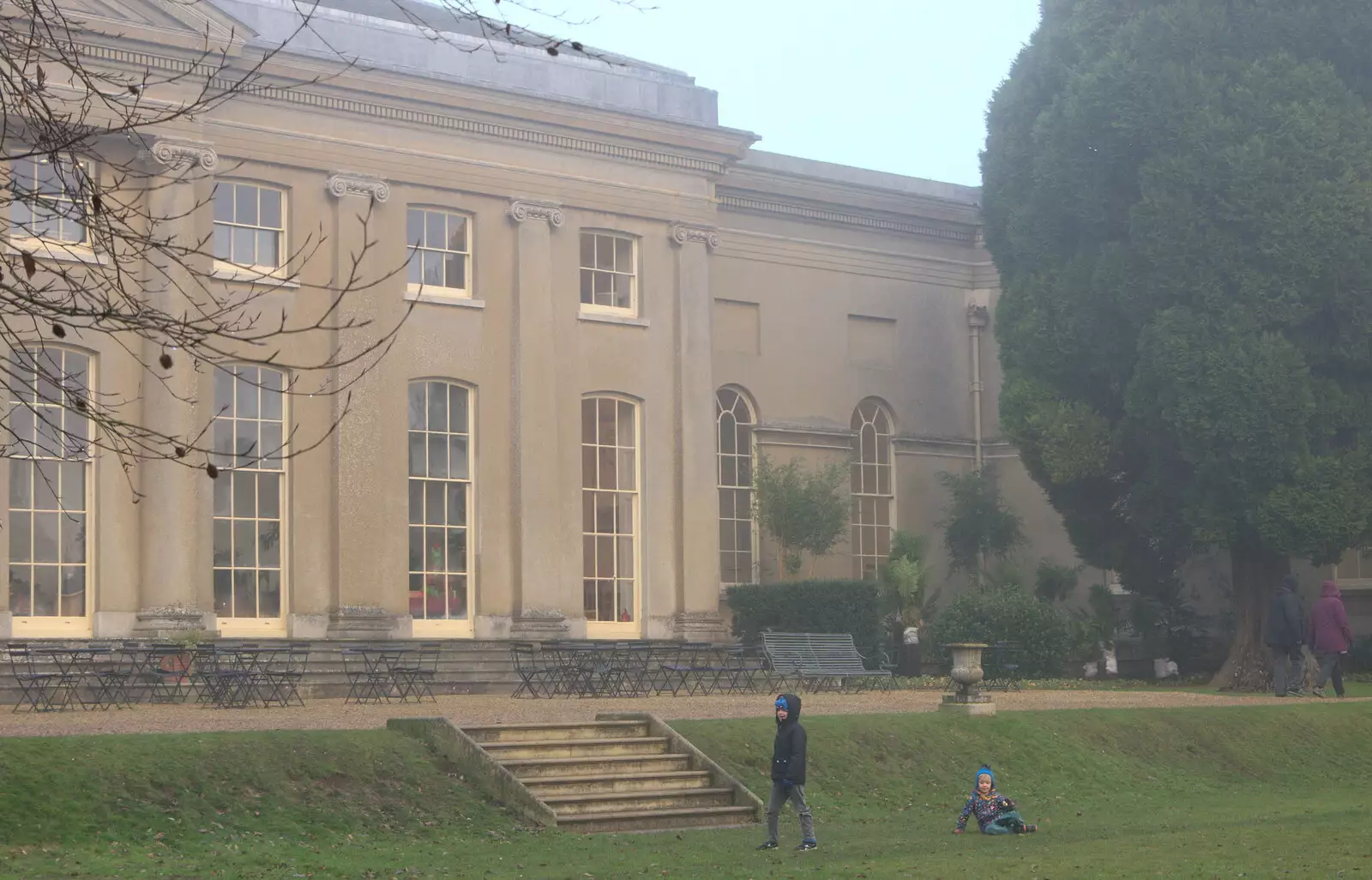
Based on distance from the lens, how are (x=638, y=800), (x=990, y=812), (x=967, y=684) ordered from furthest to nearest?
(x=967, y=684), (x=638, y=800), (x=990, y=812)

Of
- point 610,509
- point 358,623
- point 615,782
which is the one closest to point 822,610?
point 610,509

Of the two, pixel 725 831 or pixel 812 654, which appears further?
pixel 812 654

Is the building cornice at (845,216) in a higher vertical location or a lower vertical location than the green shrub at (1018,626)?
higher

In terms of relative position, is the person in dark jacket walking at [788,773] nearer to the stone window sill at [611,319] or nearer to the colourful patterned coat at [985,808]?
the colourful patterned coat at [985,808]

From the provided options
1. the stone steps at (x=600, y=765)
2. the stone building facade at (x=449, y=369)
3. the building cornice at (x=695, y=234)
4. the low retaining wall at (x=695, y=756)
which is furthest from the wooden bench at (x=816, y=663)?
the stone steps at (x=600, y=765)

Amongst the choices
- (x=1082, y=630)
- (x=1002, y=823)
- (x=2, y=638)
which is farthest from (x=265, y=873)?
(x=1082, y=630)

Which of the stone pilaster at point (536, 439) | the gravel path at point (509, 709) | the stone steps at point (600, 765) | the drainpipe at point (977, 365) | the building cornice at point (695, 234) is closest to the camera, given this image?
the stone steps at point (600, 765)

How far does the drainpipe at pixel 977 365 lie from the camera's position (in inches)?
1410

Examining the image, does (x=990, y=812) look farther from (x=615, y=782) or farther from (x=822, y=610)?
(x=822, y=610)

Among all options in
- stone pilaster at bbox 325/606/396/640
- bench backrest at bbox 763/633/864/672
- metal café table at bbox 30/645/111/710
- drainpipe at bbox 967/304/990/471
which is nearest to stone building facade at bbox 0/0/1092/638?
stone pilaster at bbox 325/606/396/640

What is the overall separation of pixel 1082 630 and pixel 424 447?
11.0m

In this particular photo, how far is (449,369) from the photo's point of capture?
2770 centimetres

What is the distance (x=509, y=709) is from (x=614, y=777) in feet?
13.4

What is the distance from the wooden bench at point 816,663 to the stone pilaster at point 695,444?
75.0 inches
